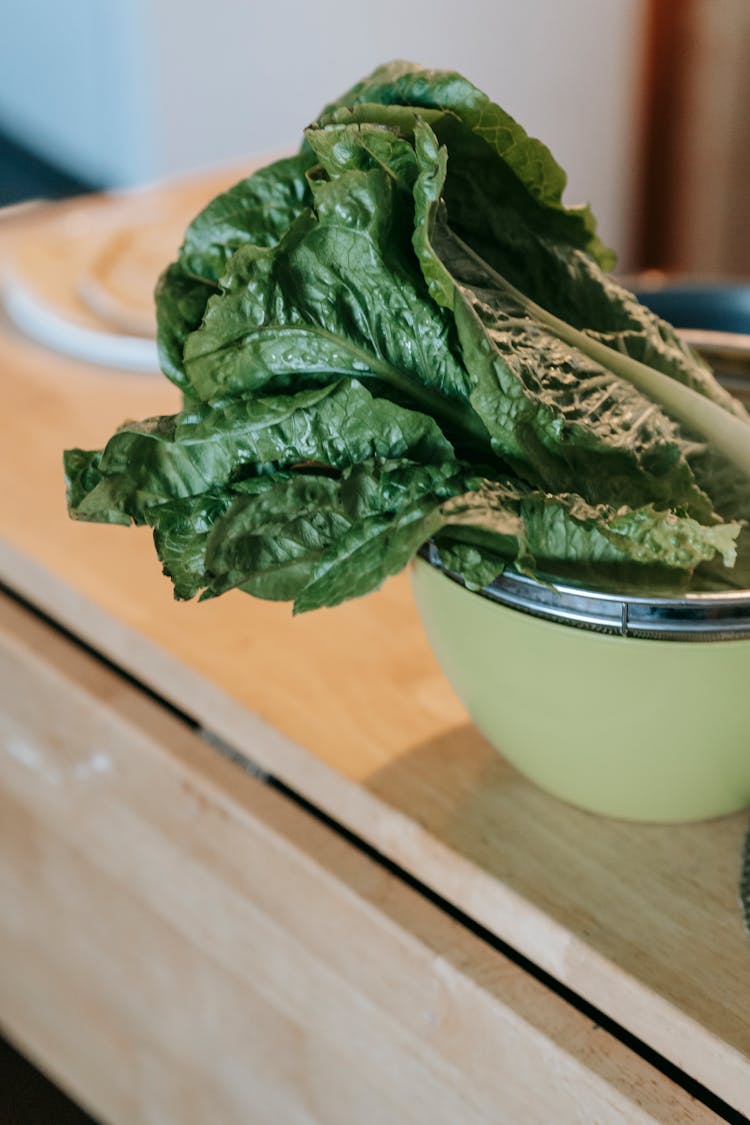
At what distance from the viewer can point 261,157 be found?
1.65 m

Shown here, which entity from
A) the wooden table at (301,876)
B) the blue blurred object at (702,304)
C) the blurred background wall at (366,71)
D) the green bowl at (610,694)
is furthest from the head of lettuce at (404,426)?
the blurred background wall at (366,71)

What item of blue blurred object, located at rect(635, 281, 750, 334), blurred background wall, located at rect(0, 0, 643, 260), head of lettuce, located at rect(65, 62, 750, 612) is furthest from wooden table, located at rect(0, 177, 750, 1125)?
blurred background wall, located at rect(0, 0, 643, 260)

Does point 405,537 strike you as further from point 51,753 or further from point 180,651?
point 51,753

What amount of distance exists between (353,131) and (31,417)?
616 millimetres

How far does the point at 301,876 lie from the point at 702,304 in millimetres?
637

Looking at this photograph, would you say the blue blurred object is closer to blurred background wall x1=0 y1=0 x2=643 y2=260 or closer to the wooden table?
the wooden table

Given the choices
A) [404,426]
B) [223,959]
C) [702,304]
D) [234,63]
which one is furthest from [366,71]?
[404,426]

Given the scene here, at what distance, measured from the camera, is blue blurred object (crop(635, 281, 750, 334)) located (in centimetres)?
105

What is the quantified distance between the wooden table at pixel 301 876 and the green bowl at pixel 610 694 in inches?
1.6

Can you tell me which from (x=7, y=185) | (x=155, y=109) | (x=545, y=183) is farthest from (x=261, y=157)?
(x=545, y=183)

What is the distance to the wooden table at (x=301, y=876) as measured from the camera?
22.0 inches

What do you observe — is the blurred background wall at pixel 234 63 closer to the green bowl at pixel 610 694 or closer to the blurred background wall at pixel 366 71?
the blurred background wall at pixel 366 71

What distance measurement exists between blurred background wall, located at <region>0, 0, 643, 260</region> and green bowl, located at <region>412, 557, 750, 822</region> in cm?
203

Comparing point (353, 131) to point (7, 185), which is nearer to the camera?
point (353, 131)
